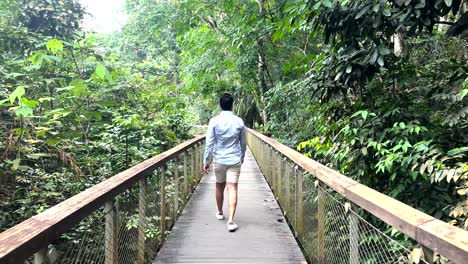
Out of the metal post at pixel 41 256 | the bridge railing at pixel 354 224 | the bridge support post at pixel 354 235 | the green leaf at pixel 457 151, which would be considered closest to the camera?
the bridge railing at pixel 354 224

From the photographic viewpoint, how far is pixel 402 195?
3426 millimetres

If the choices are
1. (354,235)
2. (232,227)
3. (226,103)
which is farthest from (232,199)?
(354,235)

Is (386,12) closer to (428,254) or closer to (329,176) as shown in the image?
(329,176)

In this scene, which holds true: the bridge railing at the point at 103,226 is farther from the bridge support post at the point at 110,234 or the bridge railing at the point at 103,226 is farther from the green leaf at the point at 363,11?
the green leaf at the point at 363,11

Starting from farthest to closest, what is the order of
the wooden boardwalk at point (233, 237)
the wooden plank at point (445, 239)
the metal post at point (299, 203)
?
the metal post at point (299, 203) < the wooden boardwalk at point (233, 237) < the wooden plank at point (445, 239)

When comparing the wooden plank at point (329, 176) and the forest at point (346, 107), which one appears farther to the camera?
the forest at point (346, 107)

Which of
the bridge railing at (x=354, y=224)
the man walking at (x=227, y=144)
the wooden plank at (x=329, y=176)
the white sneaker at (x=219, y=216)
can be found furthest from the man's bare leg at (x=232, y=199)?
the wooden plank at (x=329, y=176)

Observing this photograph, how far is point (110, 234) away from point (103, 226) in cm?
7

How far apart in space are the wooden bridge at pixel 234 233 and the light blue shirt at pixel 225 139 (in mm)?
472

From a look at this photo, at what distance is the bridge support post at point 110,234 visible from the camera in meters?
2.19

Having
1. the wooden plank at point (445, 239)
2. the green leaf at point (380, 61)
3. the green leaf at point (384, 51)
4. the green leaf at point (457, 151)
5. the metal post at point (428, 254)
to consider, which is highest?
the green leaf at point (384, 51)

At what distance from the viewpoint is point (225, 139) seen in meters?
4.20

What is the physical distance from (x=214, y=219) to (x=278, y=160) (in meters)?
1.53

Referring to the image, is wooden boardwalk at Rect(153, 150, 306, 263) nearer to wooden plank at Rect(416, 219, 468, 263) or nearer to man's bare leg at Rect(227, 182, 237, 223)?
man's bare leg at Rect(227, 182, 237, 223)
